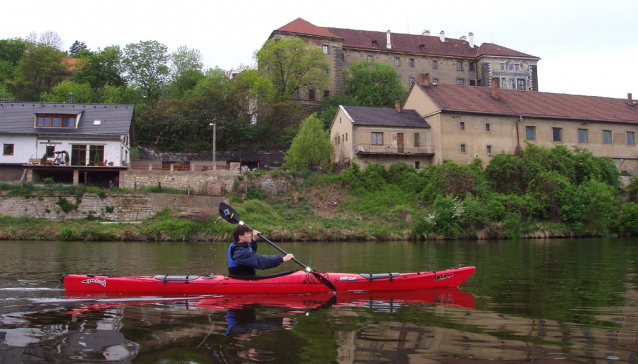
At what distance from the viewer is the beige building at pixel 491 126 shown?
130 feet

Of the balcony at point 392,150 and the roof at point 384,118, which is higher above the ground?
the roof at point 384,118

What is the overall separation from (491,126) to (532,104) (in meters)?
5.70

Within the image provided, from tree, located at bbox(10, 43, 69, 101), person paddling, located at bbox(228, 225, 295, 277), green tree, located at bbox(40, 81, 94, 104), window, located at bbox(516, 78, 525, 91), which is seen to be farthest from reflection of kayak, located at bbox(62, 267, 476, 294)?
window, located at bbox(516, 78, 525, 91)

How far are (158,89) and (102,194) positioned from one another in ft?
107

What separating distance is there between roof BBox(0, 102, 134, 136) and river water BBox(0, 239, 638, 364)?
27.1m

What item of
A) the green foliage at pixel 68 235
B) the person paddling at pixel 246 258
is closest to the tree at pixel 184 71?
the green foliage at pixel 68 235

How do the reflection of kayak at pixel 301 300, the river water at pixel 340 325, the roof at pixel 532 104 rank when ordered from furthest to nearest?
the roof at pixel 532 104 → the reflection of kayak at pixel 301 300 → the river water at pixel 340 325

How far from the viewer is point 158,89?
61156 millimetres

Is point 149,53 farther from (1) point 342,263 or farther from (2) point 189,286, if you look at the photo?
(2) point 189,286

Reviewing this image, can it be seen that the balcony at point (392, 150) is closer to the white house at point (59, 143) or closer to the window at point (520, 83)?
the white house at point (59, 143)

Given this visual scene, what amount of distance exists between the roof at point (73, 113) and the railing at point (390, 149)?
1797 cm

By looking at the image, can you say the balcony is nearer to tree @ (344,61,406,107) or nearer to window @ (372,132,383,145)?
window @ (372,132,383,145)

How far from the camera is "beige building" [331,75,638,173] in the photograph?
39500mm

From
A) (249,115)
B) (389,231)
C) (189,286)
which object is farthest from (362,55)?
(189,286)
